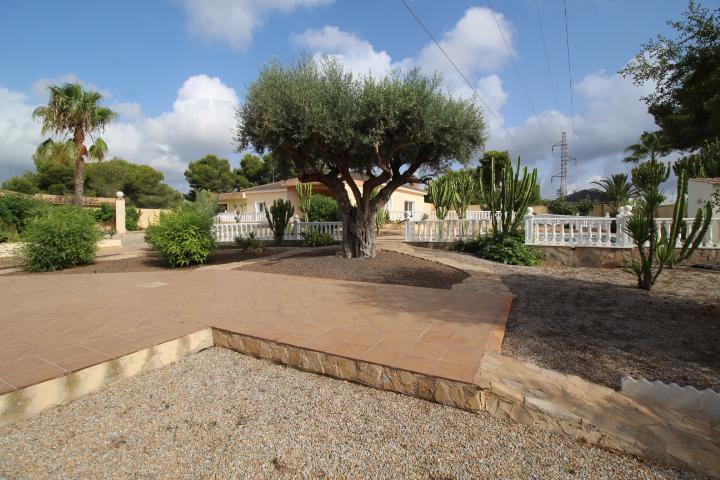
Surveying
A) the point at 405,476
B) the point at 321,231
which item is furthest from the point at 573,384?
the point at 321,231

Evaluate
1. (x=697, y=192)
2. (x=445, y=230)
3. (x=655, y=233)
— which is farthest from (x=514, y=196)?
(x=697, y=192)

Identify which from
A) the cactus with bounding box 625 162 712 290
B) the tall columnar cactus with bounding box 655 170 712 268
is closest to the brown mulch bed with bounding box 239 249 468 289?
the cactus with bounding box 625 162 712 290

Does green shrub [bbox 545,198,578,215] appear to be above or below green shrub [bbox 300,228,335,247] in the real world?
above

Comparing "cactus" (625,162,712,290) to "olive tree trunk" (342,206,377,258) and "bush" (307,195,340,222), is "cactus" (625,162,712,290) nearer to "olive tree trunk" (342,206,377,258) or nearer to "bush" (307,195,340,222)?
"olive tree trunk" (342,206,377,258)

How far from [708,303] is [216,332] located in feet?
21.6

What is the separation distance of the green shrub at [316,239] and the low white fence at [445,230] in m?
3.13

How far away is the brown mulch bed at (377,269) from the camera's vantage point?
6.74m

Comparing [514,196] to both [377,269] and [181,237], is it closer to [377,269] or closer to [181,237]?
[377,269]

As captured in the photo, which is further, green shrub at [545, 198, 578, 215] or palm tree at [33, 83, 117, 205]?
green shrub at [545, 198, 578, 215]

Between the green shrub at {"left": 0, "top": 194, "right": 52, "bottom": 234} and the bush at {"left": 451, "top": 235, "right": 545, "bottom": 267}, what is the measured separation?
17.1m

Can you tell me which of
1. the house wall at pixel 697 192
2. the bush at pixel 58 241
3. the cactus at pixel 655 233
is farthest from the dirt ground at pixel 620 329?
the bush at pixel 58 241

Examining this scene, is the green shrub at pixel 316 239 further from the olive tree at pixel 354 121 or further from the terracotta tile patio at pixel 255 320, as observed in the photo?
the terracotta tile patio at pixel 255 320

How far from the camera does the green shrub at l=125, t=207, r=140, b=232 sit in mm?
25553

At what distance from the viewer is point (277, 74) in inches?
318
